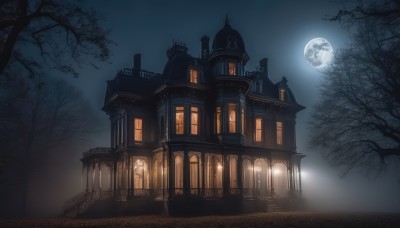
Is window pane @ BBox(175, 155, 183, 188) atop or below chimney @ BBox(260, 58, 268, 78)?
below

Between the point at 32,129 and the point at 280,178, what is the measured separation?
23.8 metres

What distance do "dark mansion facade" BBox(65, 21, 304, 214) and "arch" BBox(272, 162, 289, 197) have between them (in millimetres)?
407

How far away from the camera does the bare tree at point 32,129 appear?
127 ft

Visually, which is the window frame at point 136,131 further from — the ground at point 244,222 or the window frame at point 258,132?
the ground at point 244,222

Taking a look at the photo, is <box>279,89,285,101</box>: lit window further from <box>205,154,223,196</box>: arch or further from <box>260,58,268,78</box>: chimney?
<box>205,154,223,196</box>: arch

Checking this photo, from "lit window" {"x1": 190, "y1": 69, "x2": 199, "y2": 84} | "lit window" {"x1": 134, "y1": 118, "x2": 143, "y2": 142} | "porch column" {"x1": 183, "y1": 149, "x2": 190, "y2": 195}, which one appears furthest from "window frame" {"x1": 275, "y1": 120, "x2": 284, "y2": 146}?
"lit window" {"x1": 134, "y1": 118, "x2": 143, "y2": 142}

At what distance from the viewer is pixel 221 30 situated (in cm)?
3522

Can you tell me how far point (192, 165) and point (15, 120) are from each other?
1780cm

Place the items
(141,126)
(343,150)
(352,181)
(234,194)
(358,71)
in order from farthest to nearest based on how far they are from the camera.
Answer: (352,181) < (141,126) < (234,194) < (343,150) < (358,71)

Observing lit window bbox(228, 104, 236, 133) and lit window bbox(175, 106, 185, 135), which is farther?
lit window bbox(228, 104, 236, 133)

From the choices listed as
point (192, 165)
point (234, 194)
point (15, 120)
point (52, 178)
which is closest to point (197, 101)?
point (192, 165)

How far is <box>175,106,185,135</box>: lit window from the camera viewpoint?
32.2m

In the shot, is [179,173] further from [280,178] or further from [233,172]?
[280,178]

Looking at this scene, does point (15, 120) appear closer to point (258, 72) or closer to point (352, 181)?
point (258, 72)
